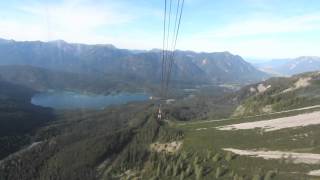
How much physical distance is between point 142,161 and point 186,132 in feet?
108

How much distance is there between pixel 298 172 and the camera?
318 ft

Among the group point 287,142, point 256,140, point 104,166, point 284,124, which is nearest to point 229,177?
point 287,142

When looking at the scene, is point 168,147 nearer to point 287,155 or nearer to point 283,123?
point 283,123

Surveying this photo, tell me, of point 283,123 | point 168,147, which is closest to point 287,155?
point 283,123

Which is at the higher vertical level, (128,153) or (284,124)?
(284,124)

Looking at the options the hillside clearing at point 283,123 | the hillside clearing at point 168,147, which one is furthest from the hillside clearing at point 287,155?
the hillside clearing at point 168,147

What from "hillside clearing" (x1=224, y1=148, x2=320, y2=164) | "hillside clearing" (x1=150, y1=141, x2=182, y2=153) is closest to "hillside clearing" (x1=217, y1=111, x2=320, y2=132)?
"hillside clearing" (x1=150, y1=141, x2=182, y2=153)

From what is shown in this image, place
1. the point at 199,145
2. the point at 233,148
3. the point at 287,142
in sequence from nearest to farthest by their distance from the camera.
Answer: the point at 287,142 → the point at 233,148 → the point at 199,145

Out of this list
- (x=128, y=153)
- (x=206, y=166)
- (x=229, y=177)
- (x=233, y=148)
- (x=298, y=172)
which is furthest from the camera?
(x=128, y=153)

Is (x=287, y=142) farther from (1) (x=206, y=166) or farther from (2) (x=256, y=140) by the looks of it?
(1) (x=206, y=166)

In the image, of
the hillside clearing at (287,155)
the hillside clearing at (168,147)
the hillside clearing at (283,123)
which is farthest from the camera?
the hillside clearing at (168,147)

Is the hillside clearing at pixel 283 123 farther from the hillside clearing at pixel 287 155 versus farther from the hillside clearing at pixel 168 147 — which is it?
the hillside clearing at pixel 287 155

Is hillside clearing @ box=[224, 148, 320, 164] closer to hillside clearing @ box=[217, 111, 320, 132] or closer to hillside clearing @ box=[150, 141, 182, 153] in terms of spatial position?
hillside clearing @ box=[217, 111, 320, 132]

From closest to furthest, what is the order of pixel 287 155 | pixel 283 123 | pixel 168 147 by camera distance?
pixel 287 155 < pixel 283 123 < pixel 168 147
